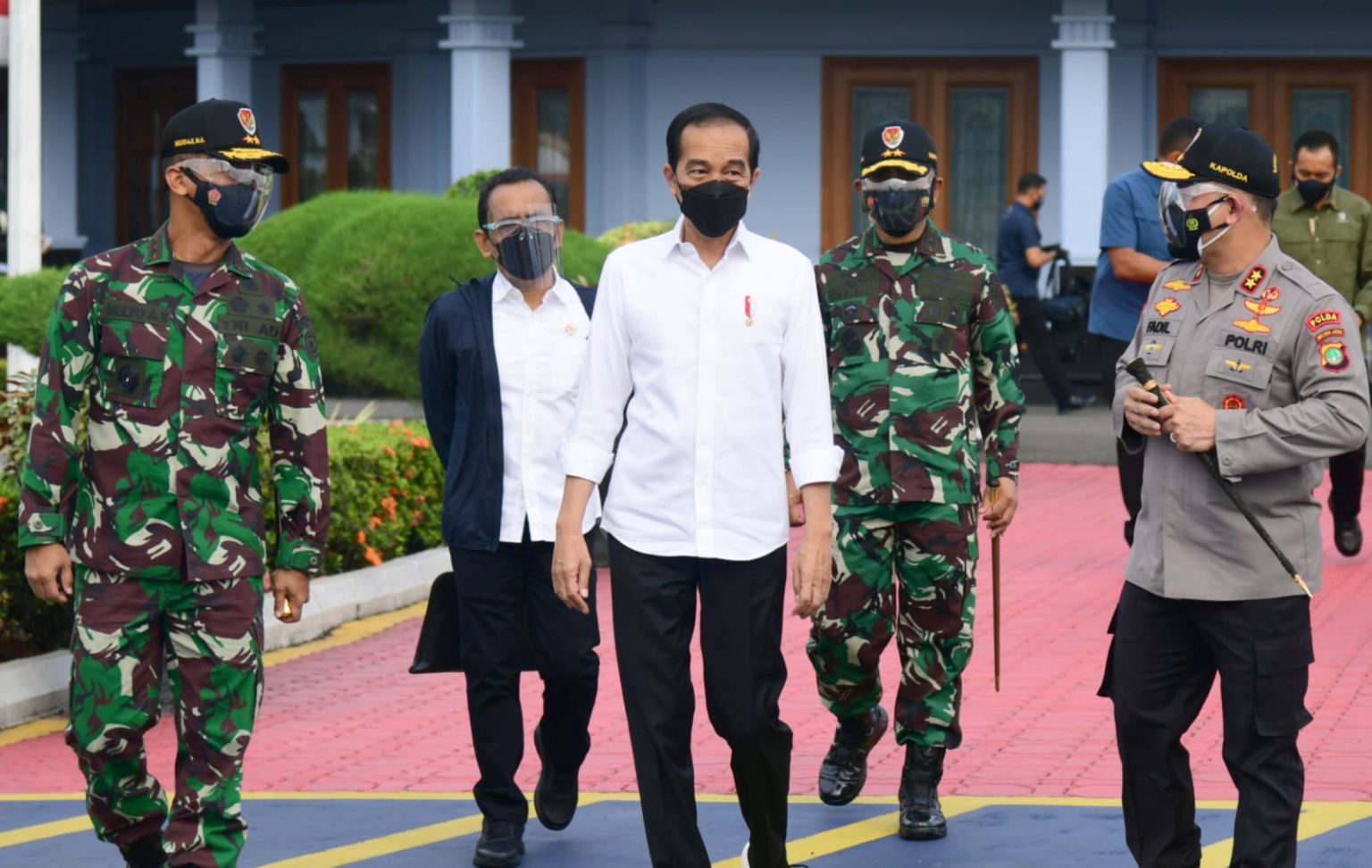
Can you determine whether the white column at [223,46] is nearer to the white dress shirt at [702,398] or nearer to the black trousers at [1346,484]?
the black trousers at [1346,484]

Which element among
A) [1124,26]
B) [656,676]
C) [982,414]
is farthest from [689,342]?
[1124,26]

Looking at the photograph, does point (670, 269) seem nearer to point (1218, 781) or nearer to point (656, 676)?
point (656, 676)

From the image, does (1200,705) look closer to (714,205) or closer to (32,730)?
(714,205)

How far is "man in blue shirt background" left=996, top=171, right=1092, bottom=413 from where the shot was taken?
682 inches

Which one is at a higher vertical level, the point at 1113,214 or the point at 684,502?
the point at 1113,214

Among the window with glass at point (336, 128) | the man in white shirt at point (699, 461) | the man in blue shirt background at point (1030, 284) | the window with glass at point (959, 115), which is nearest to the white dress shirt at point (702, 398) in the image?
the man in white shirt at point (699, 461)

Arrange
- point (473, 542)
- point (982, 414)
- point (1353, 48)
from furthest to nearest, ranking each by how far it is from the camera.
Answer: point (1353, 48) < point (982, 414) < point (473, 542)

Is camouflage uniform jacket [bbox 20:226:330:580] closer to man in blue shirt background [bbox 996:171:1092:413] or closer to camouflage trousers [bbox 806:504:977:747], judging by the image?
camouflage trousers [bbox 806:504:977:747]

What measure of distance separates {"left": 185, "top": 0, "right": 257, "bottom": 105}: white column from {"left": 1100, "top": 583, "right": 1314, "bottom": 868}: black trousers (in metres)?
16.7

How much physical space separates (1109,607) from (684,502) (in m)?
5.22

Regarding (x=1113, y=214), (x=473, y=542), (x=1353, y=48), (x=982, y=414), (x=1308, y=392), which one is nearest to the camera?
(x=1308, y=392)

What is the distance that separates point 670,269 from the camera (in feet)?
17.8

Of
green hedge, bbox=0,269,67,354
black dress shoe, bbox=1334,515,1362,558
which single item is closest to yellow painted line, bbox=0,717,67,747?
green hedge, bbox=0,269,67,354

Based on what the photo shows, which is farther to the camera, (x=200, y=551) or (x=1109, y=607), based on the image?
(x=1109, y=607)
